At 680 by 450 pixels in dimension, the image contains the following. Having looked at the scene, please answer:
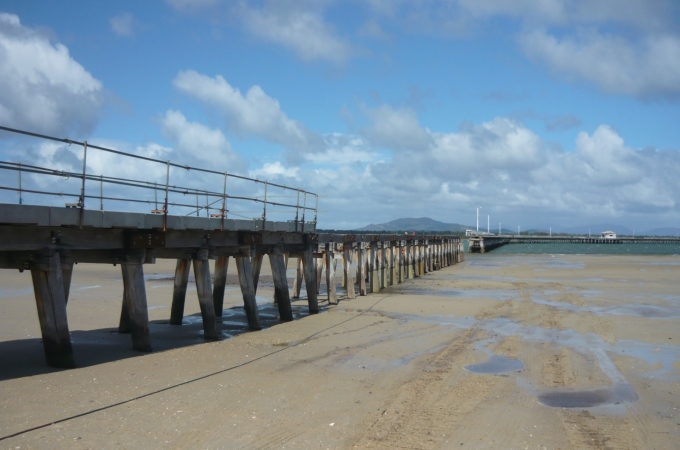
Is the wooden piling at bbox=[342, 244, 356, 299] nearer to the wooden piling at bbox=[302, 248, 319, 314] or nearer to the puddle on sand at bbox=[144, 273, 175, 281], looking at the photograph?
the wooden piling at bbox=[302, 248, 319, 314]

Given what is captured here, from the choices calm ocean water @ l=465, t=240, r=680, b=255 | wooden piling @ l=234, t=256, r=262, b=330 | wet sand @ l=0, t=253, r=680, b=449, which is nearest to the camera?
wet sand @ l=0, t=253, r=680, b=449

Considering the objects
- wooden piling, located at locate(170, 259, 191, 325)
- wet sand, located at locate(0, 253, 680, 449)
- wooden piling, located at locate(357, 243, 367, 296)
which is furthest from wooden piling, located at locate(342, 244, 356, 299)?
wooden piling, located at locate(170, 259, 191, 325)

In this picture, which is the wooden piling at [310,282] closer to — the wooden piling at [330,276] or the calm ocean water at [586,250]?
the wooden piling at [330,276]

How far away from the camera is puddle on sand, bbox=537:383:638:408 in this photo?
28.5 feet

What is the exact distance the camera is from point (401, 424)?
763 cm

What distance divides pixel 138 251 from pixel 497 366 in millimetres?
7028

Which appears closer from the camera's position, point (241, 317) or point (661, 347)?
point (661, 347)

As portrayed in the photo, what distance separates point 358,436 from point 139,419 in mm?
2719

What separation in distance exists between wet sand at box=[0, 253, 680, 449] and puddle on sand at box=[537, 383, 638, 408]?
0.03 meters

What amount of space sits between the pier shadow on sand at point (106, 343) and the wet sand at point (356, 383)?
0.05 metres

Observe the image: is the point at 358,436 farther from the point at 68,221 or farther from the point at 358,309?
the point at 358,309

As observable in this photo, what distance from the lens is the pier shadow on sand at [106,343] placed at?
10242 mm

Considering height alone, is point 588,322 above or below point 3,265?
below

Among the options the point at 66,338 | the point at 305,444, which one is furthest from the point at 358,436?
the point at 66,338
